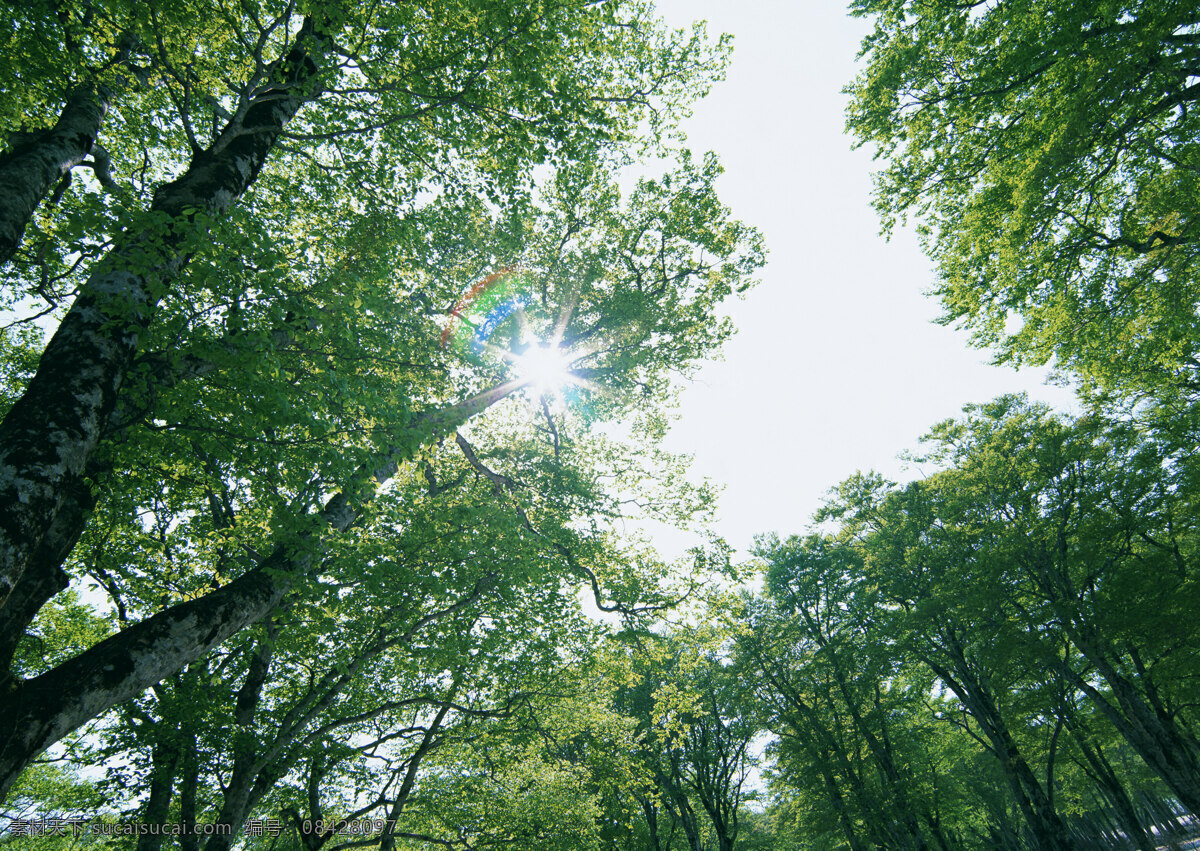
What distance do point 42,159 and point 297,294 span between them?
303 centimetres

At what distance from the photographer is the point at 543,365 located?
40.0 feet

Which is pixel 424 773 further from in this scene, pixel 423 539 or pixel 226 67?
pixel 226 67

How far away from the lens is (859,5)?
889cm

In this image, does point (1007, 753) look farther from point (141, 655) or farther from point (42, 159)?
point (42, 159)

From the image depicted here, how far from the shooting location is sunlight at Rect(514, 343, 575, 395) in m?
12.1

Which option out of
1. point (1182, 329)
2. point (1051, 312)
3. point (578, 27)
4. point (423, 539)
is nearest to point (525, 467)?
point (423, 539)

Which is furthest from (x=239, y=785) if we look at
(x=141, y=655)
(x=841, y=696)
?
(x=841, y=696)

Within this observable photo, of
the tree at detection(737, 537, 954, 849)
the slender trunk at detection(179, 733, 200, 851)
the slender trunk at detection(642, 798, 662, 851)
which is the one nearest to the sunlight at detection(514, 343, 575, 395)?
the slender trunk at detection(179, 733, 200, 851)

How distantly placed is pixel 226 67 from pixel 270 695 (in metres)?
12.5

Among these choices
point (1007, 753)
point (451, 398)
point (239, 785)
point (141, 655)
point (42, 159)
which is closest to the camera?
point (141, 655)

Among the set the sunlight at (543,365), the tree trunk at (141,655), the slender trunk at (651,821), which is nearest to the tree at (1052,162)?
the sunlight at (543,365)

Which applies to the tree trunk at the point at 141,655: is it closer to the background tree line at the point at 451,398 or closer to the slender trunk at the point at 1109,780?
the background tree line at the point at 451,398

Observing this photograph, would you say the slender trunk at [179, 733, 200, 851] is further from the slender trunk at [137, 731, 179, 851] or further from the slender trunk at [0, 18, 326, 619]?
the slender trunk at [0, 18, 326, 619]

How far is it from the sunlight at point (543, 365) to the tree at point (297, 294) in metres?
0.32
